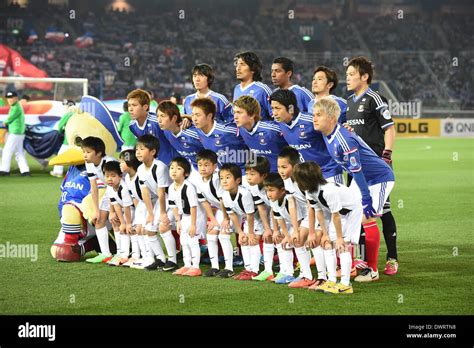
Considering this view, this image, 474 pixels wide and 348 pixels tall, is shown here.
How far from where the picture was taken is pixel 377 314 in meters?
5.67

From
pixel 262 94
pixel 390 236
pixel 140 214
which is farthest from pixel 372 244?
pixel 140 214

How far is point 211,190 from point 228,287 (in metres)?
1.04

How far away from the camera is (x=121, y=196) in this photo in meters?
7.93

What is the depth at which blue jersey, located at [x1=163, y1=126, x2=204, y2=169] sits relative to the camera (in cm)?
782

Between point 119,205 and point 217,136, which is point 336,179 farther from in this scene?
point 119,205

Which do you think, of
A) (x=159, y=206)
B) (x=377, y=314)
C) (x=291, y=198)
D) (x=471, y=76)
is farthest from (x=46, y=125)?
(x=471, y=76)

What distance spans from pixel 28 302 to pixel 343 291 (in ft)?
8.14

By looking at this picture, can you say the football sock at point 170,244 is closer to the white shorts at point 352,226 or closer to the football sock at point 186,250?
the football sock at point 186,250

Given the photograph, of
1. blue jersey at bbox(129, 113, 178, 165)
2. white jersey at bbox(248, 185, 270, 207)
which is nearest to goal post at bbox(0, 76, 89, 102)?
blue jersey at bbox(129, 113, 178, 165)

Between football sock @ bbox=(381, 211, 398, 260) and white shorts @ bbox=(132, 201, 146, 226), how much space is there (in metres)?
2.32

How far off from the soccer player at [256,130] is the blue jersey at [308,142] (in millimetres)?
172

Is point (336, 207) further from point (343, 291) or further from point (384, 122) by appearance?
point (384, 122)

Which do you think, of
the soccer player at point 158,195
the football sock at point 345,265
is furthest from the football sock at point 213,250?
the football sock at point 345,265
